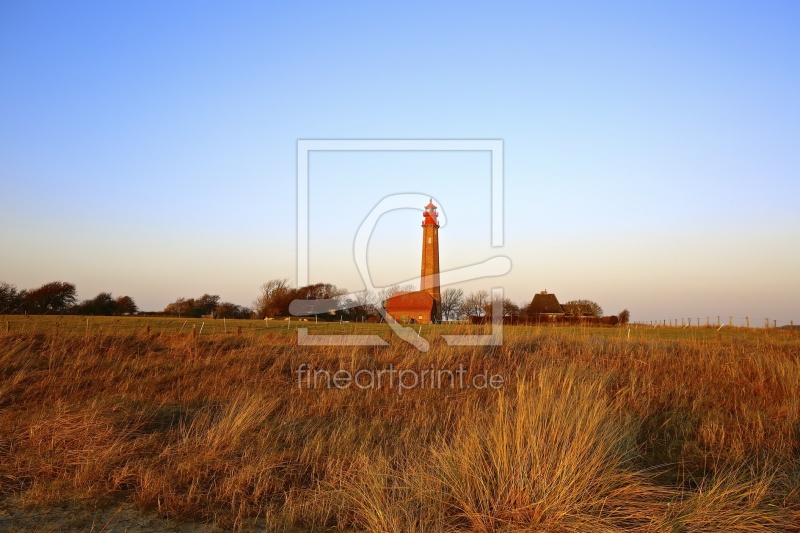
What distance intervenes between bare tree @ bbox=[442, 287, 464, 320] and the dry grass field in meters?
50.0

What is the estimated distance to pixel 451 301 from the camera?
63.1 meters

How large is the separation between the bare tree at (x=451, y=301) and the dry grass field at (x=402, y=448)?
1968 inches

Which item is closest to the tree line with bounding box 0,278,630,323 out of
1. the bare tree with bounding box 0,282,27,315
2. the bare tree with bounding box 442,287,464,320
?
the bare tree with bounding box 442,287,464,320

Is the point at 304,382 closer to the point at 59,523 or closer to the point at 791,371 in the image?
the point at 59,523

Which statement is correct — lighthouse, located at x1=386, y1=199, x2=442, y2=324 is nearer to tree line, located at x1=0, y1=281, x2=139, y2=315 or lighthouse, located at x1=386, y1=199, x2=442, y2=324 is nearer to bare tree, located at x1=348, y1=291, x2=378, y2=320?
bare tree, located at x1=348, y1=291, x2=378, y2=320

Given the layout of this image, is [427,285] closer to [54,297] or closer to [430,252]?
[430,252]

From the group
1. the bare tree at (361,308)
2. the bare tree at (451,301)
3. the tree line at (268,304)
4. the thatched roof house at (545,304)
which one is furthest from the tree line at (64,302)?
the thatched roof house at (545,304)

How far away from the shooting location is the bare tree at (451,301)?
202 ft

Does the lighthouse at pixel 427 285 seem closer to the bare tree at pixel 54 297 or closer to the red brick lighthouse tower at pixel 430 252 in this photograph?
the red brick lighthouse tower at pixel 430 252

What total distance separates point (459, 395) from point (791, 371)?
5.89 metres

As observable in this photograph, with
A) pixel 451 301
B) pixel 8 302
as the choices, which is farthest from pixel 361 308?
pixel 8 302

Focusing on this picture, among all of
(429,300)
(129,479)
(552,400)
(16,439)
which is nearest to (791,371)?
(552,400)

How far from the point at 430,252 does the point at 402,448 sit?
4970 cm

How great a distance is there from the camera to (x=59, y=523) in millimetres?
4305
